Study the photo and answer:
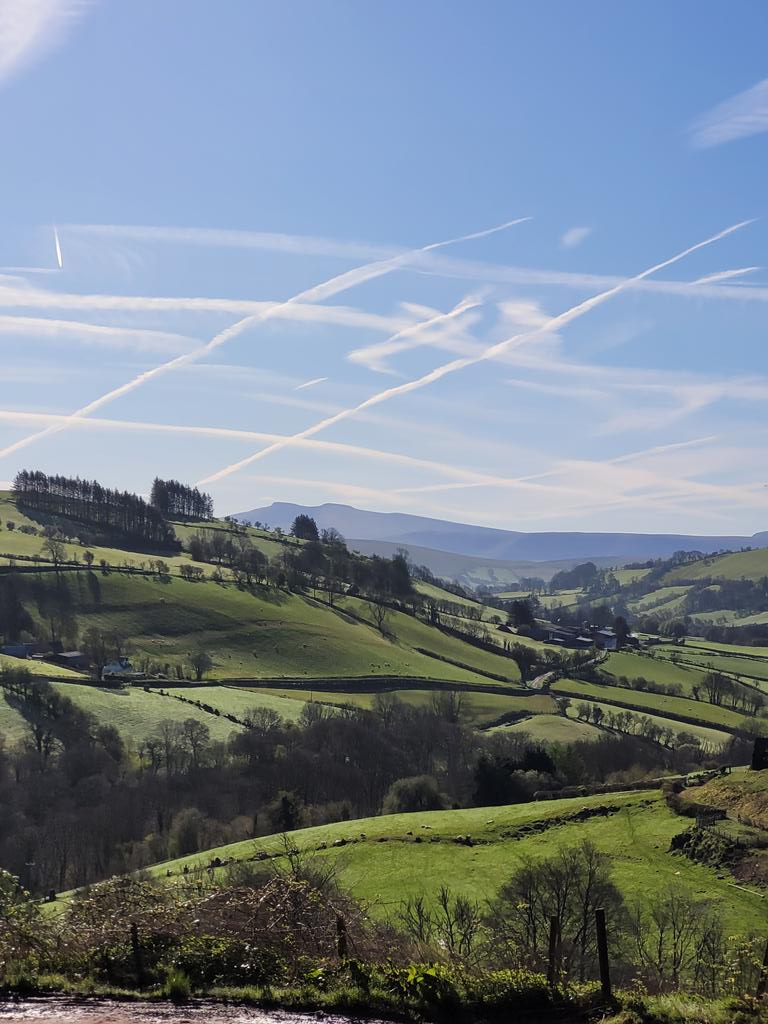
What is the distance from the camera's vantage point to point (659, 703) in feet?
486

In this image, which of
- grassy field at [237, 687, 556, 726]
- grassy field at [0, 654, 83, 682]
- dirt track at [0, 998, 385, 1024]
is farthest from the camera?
grassy field at [237, 687, 556, 726]

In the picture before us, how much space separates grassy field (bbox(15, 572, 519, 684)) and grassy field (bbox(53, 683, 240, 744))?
23.7 m

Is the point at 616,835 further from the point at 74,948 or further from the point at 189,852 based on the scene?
the point at 74,948

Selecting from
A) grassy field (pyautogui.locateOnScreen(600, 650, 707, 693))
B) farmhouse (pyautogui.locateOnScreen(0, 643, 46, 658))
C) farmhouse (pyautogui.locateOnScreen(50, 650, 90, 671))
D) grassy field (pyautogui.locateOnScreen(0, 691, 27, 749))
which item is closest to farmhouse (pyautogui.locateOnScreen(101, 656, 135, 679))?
farmhouse (pyautogui.locateOnScreen(50, 650, 90, 671))

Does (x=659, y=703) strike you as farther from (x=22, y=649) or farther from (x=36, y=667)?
(x=22, y=649)

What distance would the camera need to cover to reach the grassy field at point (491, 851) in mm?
45844

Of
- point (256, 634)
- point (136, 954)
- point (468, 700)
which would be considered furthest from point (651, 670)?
point (136, 954)

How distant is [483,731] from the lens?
126 meters

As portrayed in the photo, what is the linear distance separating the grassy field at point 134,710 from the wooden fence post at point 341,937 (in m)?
91.4

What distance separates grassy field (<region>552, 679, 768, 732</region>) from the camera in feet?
457

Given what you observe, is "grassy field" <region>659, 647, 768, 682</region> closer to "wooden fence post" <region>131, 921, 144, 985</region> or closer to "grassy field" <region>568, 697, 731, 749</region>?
"grassy field" <region>568, 697, 731, 749</region>

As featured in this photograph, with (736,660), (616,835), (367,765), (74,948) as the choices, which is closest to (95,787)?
(367,765)

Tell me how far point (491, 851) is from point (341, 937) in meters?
38.8

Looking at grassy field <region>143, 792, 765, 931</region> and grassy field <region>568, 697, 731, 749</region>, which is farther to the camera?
grassy field <region>568, 697, 731, 749</region>
